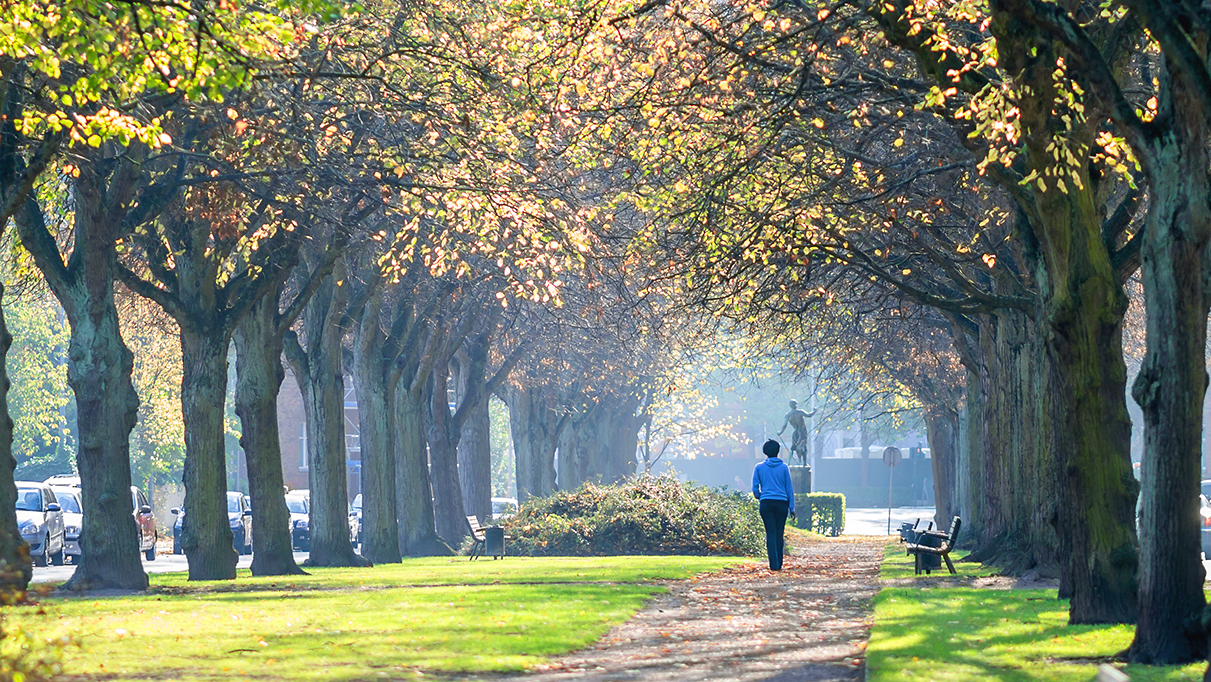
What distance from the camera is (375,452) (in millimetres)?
28719

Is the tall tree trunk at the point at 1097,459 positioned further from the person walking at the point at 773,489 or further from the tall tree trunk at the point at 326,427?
the tall tree trunk at the point at 326,427

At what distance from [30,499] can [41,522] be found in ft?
6.31

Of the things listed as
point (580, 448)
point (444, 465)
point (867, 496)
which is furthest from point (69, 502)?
point (867, 496)

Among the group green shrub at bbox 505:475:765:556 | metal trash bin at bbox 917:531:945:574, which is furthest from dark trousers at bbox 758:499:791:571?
green shrub at bbox 505:475:765:556

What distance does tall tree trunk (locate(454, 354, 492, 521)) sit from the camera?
129 ft

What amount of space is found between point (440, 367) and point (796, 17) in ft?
62.7

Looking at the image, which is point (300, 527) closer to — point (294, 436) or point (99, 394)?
point (99, 394)

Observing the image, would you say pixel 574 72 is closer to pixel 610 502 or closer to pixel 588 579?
pixel 588 579

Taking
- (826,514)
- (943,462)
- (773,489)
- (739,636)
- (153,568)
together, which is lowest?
(826,514)

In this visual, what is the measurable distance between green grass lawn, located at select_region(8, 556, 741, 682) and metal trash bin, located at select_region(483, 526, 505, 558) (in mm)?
10101

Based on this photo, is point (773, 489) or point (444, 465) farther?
point (444, 465)

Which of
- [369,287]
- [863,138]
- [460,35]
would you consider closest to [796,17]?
[863,138]

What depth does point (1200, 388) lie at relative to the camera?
10.0 metres

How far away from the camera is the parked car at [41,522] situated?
30.3 meters
